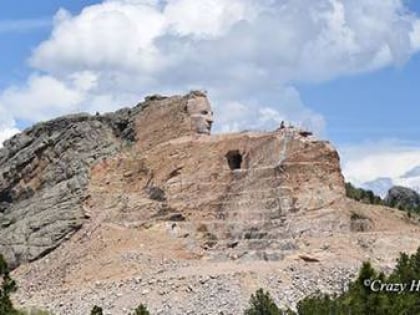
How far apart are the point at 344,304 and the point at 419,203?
3472 inches

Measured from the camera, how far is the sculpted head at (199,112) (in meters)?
94.6

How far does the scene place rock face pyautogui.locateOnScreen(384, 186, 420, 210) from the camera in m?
139

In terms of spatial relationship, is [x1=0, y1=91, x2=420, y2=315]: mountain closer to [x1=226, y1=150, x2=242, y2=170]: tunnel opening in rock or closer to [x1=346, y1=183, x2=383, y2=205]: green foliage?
[x1=226, y1=150, x2=242, y2=170]: tunnel opening in rock

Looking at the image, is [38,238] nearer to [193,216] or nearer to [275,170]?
[193,216]

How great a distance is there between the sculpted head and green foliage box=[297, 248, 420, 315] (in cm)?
2963

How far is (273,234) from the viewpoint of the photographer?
Answer: 8688cm

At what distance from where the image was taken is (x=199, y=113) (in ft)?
311

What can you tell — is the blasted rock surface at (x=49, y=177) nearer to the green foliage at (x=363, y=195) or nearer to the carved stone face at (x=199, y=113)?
the carved stone face at (x=199, y=113)

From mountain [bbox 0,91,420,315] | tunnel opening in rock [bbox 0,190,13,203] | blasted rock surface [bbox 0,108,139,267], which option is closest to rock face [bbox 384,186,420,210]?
mountain [bbox 0,91,420,315]

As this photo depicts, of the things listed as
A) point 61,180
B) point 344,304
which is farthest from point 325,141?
point 344,304

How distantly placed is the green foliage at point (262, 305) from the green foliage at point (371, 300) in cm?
337

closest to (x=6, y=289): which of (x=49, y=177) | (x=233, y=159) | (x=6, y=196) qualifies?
(x=233, y=159)

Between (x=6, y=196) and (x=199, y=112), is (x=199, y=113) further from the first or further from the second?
(x=6, y=196)

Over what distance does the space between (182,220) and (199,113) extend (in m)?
9.11
